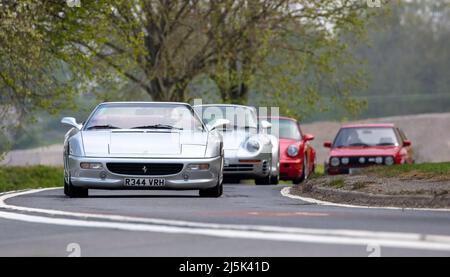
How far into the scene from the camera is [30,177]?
129 ft

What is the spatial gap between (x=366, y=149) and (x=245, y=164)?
22.3 ft

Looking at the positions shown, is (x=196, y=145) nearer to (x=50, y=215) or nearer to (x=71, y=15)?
(x=50, y=215)

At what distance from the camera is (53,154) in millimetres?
65062

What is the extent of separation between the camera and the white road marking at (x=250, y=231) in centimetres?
964

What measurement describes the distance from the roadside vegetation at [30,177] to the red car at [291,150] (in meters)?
10.5

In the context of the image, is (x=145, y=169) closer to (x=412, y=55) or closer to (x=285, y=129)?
(x=285, y=129)

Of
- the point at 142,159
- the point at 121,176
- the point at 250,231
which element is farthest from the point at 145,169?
the point at 250,231

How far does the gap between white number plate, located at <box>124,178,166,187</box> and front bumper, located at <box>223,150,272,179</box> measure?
669 centimetres

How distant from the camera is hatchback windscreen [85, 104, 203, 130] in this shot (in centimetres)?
1769

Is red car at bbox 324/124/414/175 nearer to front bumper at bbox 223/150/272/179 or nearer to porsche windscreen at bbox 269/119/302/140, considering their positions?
porsche windscreen at bbox 269/119/302/140

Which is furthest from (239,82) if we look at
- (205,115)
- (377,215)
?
(377,215)

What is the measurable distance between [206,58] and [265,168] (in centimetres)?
1657

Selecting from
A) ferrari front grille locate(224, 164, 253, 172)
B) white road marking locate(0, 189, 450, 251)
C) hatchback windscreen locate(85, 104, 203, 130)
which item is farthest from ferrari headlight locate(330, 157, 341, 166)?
white road marking locate(0, 189, 450, 251)

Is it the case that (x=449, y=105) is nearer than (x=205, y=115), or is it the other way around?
(x=205, y=115)
